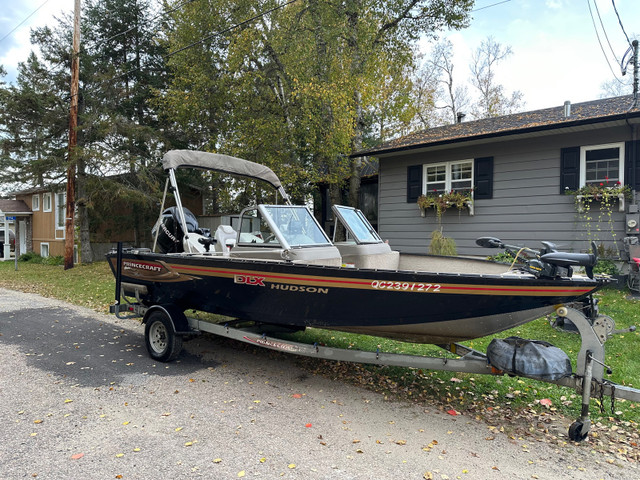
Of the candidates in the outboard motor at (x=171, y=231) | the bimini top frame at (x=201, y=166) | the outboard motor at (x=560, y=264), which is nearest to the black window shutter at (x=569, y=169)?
the bimini top frame at (x=201, y=166)

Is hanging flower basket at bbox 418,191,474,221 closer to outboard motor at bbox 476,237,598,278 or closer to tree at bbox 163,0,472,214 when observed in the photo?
tree at bbox 163,0,472,214

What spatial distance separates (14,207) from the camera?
88.8 ft

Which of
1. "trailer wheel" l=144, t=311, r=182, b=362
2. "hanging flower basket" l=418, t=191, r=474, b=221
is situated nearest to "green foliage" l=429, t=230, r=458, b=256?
"hanging flower basket" l=418, t=191, r=474, b=221

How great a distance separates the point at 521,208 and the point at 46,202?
25609 millimetres

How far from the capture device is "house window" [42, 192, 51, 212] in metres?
24.8

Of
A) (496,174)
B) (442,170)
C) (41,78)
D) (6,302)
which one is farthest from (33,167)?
(496,174)

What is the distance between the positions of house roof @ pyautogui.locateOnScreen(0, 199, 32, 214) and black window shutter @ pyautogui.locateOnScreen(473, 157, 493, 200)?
26190mm

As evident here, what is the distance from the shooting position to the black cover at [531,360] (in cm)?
342

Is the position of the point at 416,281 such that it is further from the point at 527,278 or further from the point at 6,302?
the point at 6,302

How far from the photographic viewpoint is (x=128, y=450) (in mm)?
3381

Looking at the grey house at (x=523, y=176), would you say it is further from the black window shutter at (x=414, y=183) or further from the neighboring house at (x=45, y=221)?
the neighboring house at (x=45, y=221)

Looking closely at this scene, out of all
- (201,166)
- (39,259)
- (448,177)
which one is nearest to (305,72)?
(448,177)

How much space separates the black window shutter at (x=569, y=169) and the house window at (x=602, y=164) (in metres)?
0.08

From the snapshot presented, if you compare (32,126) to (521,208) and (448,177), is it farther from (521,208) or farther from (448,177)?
(521,208)
